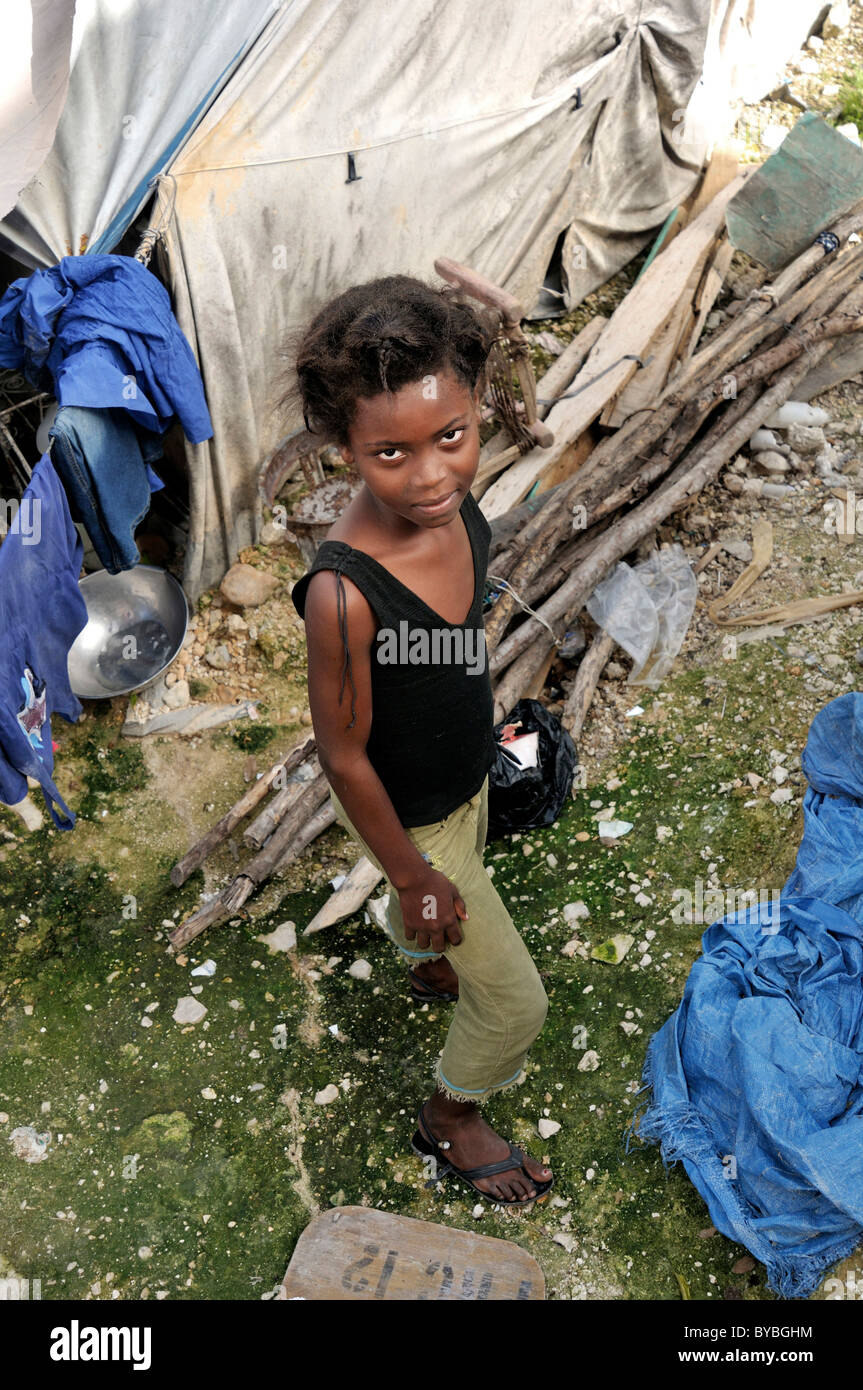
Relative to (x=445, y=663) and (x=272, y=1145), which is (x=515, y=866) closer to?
(x=272, y=1145)

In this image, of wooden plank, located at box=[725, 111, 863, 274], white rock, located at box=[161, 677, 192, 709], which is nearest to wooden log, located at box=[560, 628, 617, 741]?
white rock, located at box=[161, 677, 192, 709]

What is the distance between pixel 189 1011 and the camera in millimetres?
3648

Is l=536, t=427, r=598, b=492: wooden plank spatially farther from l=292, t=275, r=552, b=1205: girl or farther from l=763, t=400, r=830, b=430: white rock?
l=292, t=275, r=552, b=1205: girl

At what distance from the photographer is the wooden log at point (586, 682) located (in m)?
4.24

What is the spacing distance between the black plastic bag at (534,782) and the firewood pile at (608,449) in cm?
18

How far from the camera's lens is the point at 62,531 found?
3.88 meters

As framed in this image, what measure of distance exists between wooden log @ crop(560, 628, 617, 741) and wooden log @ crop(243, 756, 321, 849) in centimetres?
107

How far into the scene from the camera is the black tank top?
6.79ft

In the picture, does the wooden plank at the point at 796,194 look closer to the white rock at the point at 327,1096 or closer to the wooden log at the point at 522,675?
the wooden log at the point at 522,675

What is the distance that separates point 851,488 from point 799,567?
622 mm

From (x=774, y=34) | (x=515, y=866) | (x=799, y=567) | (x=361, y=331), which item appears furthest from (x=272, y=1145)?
(x=774, y=34)

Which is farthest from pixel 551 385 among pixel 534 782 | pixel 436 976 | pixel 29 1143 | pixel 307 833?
pixel 29 1143

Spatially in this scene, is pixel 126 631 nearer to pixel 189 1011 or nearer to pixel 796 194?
pixel 189 1011

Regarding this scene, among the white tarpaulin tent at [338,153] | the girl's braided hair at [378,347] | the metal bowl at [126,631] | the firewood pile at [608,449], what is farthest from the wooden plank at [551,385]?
the girl's braided hair at [378,347]
